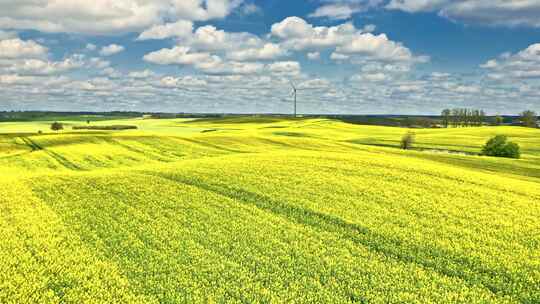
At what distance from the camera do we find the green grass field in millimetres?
11664

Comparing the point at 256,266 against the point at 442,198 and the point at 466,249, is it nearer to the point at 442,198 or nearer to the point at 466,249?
the point at 466,249

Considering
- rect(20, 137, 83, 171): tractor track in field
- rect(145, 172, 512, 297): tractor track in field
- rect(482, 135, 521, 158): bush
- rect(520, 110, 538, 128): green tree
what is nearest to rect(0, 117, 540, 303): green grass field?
rect(145, 172, 512, 297): tractor track in field

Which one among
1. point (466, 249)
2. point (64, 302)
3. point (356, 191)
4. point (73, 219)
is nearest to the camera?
point (64, 302)

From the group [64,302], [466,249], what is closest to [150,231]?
[64,302]

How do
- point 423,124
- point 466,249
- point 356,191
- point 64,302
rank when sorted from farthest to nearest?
point 423,124 < point 356,191 < point 466,249 < point 64,302

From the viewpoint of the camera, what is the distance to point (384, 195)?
65.7ft

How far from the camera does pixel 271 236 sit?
1552 centimetres

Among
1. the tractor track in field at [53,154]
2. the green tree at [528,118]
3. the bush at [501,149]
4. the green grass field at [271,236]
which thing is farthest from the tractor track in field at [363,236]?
the green tree at [528,118]

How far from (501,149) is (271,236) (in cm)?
6999

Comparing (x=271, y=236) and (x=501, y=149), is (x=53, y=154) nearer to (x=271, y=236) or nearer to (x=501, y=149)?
(x=271, y=236)

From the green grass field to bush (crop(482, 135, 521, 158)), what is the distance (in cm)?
5485

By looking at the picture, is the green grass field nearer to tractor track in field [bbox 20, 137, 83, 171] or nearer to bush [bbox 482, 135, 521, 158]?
tractor track in field [bbox 20, 137, 83, 171]

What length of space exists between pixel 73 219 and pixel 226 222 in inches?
273

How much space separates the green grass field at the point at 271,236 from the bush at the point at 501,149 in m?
54.8
